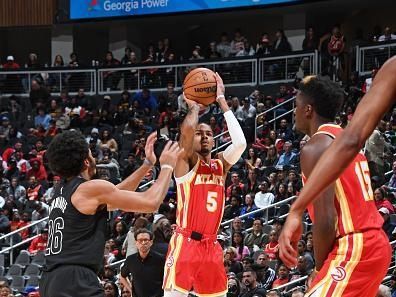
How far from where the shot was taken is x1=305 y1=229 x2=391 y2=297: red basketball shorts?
15.5 feet

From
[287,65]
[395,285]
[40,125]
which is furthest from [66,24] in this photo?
[395,285]

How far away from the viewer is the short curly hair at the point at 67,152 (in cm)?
593

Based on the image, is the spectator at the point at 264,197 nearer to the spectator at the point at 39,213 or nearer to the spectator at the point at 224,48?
the spectator at the point at 39,213

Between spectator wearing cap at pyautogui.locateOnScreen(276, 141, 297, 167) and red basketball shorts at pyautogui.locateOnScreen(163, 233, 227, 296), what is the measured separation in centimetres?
864

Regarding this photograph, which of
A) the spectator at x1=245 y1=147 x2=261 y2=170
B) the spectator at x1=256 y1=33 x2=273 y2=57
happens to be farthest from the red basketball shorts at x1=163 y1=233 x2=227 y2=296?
the spectator at x1=256 y1=33 x2=273 y2=57

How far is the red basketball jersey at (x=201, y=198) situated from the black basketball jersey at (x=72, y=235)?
2876mm

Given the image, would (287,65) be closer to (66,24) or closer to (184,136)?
(66,24)

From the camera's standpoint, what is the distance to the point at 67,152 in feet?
19.5

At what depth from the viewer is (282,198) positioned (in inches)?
617

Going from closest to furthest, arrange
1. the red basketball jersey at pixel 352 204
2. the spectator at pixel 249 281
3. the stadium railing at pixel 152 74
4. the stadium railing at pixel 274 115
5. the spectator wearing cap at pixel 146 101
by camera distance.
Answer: the red basketball jersey at pixel 352 204
the spectator at pixel 249 281
the stadium railing at pixel 274 115
the stadium railing at pixel 152 74
the spectator wearing cap at pixel 146 101

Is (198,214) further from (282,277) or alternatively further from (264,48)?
(264,48)

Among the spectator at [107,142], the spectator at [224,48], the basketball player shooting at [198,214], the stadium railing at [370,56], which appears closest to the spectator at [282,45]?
the spectator at [224,48]

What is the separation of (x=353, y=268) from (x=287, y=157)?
501 inches

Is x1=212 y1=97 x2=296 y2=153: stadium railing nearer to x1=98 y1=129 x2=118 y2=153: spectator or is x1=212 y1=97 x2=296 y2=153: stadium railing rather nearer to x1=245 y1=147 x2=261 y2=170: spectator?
x1=245 y1=147 x2=261 y2=170: spectator
